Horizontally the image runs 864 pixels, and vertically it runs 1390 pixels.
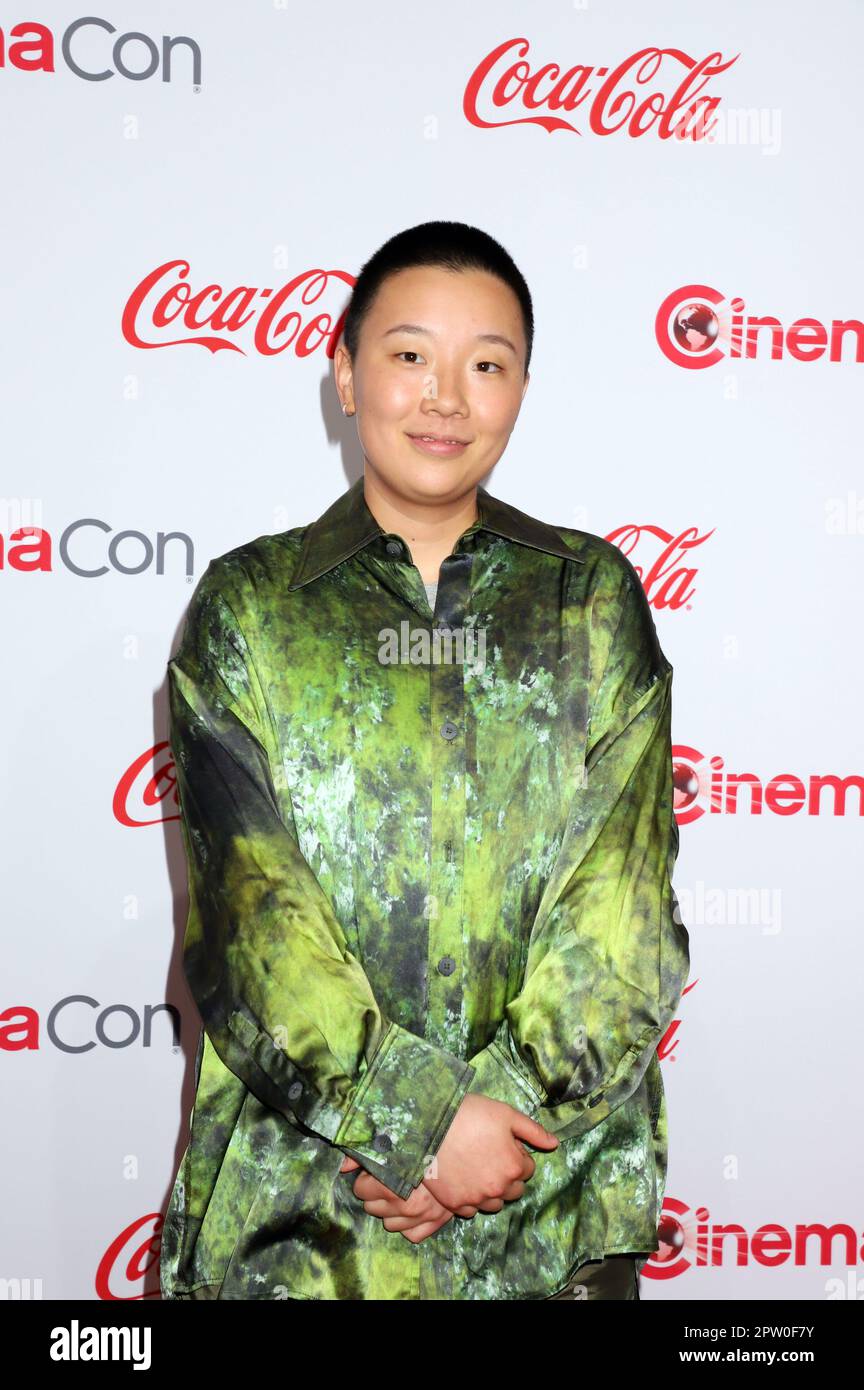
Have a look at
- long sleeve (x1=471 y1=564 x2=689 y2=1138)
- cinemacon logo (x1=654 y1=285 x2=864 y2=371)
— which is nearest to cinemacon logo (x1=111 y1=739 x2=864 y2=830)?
cinemacon logo (x1=654 y1=285 x2=864 y2=371)

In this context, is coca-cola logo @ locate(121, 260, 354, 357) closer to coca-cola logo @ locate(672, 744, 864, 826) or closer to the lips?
the lips

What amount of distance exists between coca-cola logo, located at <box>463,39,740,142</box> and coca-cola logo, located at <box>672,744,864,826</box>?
1.22 metres

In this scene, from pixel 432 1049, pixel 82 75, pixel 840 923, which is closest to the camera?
pixel 432 1049

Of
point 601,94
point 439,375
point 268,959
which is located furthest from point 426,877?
point 601,94

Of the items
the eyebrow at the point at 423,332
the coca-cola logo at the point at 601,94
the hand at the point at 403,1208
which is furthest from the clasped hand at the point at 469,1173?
the coca-cola logo at the point at 601,94

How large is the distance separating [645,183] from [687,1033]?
169cm

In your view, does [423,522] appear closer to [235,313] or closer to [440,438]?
[440,438]

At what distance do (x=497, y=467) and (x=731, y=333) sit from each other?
1.73 feet

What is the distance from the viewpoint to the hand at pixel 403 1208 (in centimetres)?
167

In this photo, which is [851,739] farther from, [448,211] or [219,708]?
[219,708]

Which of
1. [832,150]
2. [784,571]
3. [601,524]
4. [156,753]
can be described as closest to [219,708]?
[156,753]

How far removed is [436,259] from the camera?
1.89 meters

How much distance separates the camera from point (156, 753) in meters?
2.72

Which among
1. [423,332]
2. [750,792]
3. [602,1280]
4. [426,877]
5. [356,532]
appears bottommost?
[602,1280]
